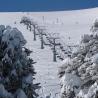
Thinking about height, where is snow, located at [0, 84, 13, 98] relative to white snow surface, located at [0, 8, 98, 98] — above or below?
above

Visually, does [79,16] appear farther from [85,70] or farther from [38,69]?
[85,70]

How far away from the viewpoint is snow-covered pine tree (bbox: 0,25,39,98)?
1836 centimetres

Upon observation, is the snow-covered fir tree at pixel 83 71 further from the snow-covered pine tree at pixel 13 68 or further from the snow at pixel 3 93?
Result: the snow at pixel 3 93

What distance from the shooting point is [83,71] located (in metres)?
21.2

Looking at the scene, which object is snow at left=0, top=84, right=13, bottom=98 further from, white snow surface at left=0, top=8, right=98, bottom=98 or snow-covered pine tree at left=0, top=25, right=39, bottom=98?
white snow surface at left=0, top=8, right=98, bottom=98

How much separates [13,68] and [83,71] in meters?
3.53

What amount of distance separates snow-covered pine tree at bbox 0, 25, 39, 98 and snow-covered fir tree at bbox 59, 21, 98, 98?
8.13ft

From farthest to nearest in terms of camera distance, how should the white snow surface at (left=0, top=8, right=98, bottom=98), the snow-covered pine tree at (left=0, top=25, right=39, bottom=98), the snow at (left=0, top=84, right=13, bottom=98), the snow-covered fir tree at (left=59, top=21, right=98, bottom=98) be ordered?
the white snow surface at (left=0, top=8, right=98, bottom=98), the snow-covered fir tree at (left=59, top=21, right=98, bottom=98), the snow-covered pine tree at (left=0, top=25, right=39, bottom=98), the snow at (left=0, top=84, right=13, bottom=98)

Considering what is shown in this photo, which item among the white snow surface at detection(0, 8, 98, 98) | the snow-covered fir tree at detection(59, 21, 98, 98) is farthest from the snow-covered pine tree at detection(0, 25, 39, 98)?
the white snow surface at detection(0, 8, 98, 98)

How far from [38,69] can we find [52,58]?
5.79 metres

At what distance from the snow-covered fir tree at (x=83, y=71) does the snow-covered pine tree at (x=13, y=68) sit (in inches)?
97.6

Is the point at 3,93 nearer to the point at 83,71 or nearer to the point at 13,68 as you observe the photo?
the point at 13,68

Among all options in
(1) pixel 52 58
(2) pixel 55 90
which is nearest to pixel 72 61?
(2) pixel 55 90

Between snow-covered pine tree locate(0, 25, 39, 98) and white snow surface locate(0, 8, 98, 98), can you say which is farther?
white snow surface locate(0, 8, 98, 98)
